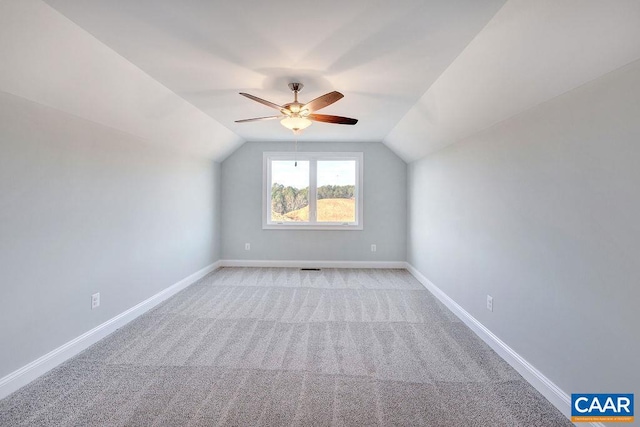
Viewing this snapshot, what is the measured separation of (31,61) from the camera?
5.48 feet

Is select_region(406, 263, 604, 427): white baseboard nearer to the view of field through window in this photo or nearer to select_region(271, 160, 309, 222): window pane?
the view of field through window

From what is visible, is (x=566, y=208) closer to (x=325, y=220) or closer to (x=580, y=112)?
(x=580, y=112)

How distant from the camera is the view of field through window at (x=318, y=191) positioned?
201 inches

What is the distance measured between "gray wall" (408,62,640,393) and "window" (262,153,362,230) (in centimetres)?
254

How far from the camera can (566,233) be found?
1651 mm

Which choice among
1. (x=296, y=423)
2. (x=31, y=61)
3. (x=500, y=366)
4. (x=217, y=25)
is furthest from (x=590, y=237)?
(x=31, y=61)

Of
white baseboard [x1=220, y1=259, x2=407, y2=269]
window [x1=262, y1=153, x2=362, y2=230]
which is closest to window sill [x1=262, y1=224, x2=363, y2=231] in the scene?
window [x1=262, y1=153, x2=362, y2=230]

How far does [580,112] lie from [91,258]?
375cm

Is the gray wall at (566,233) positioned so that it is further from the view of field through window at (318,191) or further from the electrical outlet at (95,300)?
the electrical outlet at (95,300)

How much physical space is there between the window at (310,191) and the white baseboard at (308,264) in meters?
0.64

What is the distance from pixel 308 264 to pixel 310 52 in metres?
3.73

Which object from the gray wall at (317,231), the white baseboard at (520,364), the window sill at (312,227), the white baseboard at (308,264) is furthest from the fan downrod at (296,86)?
the white baseboard at (308,264)

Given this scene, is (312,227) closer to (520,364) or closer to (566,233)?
(520,364)

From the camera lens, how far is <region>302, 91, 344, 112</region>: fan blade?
2.11 meters
